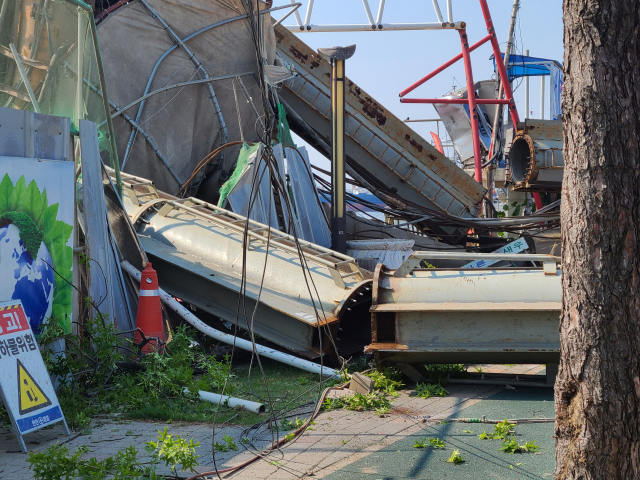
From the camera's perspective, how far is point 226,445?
14.2 feet

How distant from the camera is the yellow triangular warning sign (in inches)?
168

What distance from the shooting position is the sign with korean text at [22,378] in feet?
13.7

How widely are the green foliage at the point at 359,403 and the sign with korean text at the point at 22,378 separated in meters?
2.04

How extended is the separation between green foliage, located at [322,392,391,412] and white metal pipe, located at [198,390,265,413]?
A: 573 mm

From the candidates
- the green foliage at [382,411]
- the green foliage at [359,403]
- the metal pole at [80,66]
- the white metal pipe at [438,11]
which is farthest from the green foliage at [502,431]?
the white metal pipe at [438,11]

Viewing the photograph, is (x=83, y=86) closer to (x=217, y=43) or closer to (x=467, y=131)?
(x=217, y=43)

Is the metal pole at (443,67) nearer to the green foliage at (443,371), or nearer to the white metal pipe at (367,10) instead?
the white metal pipe at (367,10)

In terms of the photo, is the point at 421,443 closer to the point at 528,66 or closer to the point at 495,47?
the point at 495,47

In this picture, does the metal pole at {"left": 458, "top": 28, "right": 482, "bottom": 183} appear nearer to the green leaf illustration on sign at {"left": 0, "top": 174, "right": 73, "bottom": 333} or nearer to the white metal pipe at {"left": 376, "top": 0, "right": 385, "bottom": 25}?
the white metal pipe at {"left": 376, "top": 0, "right": 385, "bottom": 25}

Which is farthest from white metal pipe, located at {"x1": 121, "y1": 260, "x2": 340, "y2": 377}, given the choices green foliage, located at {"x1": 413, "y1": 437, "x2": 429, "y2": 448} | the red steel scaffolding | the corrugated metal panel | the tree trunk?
the red steel scaffolding

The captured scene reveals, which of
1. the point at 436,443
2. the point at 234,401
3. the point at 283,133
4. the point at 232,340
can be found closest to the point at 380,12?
the point at 283,133

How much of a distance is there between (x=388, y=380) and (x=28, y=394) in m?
3.00

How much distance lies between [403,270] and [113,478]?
328 cm

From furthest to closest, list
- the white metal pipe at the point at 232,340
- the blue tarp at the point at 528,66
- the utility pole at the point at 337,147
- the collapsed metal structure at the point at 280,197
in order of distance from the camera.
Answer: the blue tarp at the point at 528,66 < the utility pole at the point at 337,147 < the white metal pipe at the point at 232,340 < the collapsed metal structure at the point at 280,197
